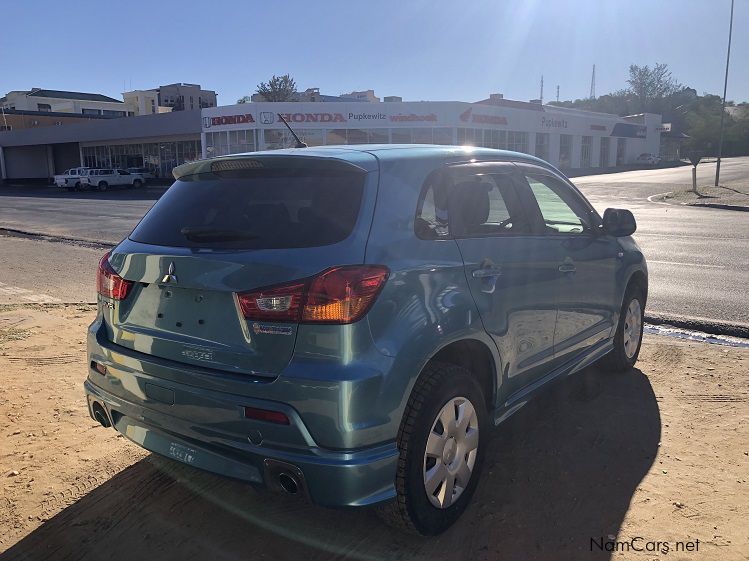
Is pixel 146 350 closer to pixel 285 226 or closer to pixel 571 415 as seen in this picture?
pixel 285 226

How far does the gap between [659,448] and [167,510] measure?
9.41 feet

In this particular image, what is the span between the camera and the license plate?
2.87 m

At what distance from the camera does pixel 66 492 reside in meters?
3.44

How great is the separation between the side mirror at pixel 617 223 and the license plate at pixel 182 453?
3180mm

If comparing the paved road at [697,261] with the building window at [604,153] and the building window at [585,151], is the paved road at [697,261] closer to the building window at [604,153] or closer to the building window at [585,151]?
the building window at [585,151]

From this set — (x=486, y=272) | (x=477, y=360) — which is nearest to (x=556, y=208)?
(x=486, y=272)

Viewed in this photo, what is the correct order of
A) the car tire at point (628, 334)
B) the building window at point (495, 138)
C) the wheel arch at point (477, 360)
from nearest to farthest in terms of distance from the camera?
the wheel arch at point (477, 360) < the car tire at point (628, 334) < the building window at point (495, 138)

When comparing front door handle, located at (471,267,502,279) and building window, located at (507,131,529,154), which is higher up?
building window, located at (507,131,529,154)

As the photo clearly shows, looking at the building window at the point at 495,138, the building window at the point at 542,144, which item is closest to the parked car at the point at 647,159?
the building window at the point at 542,144

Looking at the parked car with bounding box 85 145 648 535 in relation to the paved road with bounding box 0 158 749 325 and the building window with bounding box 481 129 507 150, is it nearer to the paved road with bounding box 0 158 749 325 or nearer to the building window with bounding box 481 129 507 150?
the paved road with bounding box 0 158 749 325

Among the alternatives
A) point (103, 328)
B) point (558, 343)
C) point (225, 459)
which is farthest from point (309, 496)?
point (558, 343)

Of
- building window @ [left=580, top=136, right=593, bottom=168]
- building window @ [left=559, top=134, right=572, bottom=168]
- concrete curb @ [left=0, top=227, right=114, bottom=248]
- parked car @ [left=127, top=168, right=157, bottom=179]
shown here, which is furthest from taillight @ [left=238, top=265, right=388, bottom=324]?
building window @ [left=580, top=136, right=593, bottom=168]

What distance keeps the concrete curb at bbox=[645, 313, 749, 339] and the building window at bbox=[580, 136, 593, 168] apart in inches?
2337

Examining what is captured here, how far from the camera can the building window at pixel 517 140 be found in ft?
166
